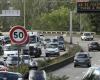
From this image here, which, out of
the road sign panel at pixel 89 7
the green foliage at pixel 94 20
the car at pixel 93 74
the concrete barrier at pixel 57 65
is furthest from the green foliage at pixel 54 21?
the car at pixel 93 74

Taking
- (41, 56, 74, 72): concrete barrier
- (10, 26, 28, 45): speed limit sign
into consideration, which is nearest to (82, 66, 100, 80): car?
(10, 26, 28, 45): speed limit sign

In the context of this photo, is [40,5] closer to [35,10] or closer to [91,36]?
[35,10]

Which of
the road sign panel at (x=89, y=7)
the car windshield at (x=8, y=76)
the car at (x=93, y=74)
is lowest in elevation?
the car windshield at (x=8, y=76)

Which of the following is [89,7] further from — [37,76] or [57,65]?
[37,76]

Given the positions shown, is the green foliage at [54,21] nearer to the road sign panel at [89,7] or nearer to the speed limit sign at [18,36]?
the road sign panel at [89,7]

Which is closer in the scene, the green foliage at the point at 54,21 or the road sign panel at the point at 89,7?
the road sign panel at the point at 89,7

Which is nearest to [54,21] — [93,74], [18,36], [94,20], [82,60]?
[94,20]

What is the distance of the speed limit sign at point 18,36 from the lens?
1966 cm

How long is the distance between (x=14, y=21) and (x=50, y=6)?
19492 millimetres

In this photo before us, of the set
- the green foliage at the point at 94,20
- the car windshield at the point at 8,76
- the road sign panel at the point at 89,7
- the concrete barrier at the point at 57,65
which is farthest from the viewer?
the green foliage at the point at 94,20

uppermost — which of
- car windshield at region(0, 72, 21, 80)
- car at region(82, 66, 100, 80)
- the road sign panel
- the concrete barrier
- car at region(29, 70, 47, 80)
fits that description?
the road sign panel

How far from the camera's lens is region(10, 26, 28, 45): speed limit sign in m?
19.7

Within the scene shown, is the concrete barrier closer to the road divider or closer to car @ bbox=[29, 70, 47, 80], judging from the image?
the road divider

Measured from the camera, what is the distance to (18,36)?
19.9m
